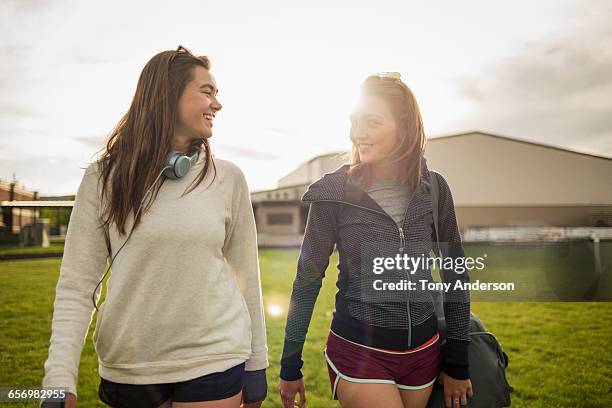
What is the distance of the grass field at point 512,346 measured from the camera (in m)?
5.53

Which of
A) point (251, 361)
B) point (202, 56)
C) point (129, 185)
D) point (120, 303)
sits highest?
point (202, 56)

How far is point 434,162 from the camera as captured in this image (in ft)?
117

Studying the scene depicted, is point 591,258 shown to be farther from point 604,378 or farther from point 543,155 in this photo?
point 543,155

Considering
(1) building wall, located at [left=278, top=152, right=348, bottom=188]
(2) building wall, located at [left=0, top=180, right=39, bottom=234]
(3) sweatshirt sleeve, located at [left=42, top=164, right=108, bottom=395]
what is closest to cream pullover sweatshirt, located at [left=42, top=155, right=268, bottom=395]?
(3) sweatshirt sleeve, located at [left=42, top=164, right=108, bottom=395]

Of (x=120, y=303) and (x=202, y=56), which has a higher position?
(x=202, y=56)

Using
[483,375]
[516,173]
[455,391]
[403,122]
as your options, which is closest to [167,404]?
[455,391]

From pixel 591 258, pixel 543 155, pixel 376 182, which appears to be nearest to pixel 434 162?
pixel 543 155

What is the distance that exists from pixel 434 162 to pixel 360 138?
114 ft

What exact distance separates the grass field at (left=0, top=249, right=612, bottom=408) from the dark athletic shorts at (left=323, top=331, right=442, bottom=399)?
9.72 feet

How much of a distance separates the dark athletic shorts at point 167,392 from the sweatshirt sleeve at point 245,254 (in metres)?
0.28

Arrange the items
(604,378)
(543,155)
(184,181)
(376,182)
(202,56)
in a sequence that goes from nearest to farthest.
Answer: (184,181)
(202,56)
(376,182)
(604,378)
(543,155)

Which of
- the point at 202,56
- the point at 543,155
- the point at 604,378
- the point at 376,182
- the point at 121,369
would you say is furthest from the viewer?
the point at 543,155

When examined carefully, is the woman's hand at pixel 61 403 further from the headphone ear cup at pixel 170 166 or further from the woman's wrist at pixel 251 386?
the headphone ear cup at pixel 170 166

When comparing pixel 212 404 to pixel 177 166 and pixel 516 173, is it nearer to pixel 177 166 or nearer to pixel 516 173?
pixel 177 166
